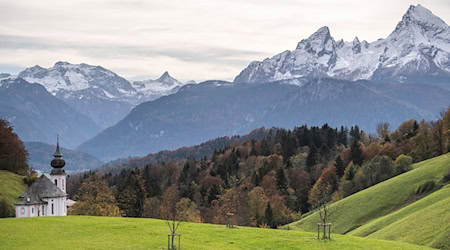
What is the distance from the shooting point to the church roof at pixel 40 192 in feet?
314

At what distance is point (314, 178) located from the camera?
544ft

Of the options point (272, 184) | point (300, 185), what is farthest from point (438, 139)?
point (272, 184)

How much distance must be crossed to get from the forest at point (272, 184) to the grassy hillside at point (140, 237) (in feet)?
105

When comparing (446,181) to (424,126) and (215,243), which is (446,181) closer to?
(215,243)

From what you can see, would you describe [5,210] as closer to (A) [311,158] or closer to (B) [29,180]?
(B) [29,180]

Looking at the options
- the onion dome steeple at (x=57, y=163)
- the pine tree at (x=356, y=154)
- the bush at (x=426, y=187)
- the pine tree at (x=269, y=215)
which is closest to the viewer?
the bush at (x=426, y=187)

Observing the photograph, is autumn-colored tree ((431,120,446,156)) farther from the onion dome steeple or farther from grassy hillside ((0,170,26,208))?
grassy hillside ((0,170,26,208))

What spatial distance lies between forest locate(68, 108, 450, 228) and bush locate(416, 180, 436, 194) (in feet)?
52.2

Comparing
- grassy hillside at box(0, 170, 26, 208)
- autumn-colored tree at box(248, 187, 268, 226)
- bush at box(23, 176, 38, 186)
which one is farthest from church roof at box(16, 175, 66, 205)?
autumn-colored tree at box(248, 187, 268, 226)

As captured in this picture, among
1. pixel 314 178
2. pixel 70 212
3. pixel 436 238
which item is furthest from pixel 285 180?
pixel 436 238

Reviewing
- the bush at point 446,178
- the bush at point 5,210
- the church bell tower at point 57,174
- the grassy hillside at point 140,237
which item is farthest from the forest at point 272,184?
the grassy hillside at point 140,237

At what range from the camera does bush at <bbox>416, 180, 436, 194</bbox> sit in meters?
91.8

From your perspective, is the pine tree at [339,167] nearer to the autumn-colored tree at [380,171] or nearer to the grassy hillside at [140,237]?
the autumn-colored tree at [380,171]

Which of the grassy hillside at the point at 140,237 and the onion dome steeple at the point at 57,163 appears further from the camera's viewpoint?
the onion dome steeple at the point at 57,163
